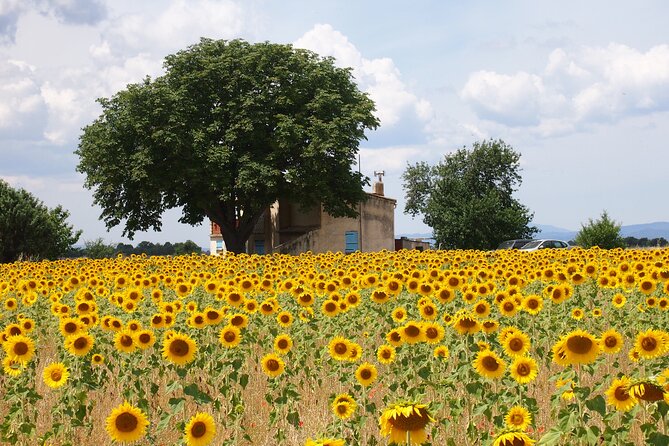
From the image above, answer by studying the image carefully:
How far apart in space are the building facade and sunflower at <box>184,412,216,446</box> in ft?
138

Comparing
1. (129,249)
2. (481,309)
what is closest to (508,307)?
(481,309)

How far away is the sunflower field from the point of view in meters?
5.02

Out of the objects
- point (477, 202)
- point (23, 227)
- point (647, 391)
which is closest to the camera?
point (647, 391)

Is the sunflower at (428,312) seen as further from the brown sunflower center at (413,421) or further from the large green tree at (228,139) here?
the large green tree at (228,139)

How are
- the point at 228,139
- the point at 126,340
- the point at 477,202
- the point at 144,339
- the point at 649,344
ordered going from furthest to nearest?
1. the point at 477,202
2. the point at 228,139
3. the point at 144,339
4. the point at 126,340
5. the point at 649,344

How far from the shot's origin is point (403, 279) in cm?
1188

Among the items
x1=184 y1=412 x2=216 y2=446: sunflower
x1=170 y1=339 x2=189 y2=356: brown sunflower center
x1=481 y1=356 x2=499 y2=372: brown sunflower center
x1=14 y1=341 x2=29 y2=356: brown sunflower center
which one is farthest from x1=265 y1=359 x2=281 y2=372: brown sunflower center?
x1=14 y1=341 x2=29 y2=356: brown sunflower center

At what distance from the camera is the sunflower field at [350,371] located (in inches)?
198

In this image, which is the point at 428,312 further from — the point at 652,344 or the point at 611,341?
the point at 652,344

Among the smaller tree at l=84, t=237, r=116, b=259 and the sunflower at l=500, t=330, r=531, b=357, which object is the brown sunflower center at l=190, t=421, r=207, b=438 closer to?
the sunflower at l=500, t=330, r=531, b=357

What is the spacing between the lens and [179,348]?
6609 mm

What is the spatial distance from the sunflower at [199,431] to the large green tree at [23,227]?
43.0m

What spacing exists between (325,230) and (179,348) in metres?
43.5

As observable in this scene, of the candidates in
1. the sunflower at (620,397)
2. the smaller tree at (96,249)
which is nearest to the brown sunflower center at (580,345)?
the sunflower at (620,397)
